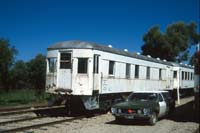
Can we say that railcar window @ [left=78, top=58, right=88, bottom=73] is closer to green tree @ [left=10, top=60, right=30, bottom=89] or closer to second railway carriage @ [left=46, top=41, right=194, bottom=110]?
second railway carriage @ [left=46, top=41, right=194, bottom=110]

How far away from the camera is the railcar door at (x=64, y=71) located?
16062 millimetres

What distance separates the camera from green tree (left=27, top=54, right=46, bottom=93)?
26403mm

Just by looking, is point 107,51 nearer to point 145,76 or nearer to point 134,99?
point 134,99

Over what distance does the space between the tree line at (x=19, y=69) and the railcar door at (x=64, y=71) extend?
9.81m

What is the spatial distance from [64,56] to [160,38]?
34.5 meters

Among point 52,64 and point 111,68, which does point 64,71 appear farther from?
point 111,68

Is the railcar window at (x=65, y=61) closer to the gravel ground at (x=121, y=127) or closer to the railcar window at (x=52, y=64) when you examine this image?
the railcar window at (x=52, y=64)

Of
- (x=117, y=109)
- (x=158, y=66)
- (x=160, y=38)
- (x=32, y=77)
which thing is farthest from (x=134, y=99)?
(x=160, y=38)

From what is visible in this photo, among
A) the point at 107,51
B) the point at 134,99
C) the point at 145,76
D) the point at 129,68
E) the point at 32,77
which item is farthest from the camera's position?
the point at 32,77

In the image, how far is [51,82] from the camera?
16.7 meters

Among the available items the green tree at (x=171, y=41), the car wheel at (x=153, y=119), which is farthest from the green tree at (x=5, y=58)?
the green tree at (x=171, y=41)

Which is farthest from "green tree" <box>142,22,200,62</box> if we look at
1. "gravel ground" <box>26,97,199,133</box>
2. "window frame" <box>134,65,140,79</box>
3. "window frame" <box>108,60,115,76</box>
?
"gravel ground" <box>26,97,199,133</box>

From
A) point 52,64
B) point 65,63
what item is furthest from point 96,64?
point 52,64

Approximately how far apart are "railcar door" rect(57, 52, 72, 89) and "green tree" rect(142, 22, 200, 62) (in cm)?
3453
